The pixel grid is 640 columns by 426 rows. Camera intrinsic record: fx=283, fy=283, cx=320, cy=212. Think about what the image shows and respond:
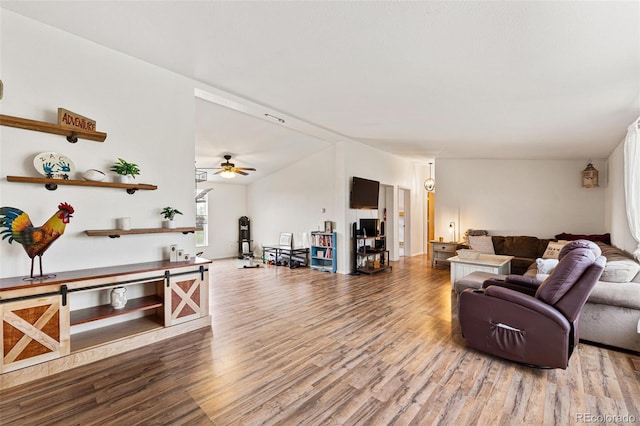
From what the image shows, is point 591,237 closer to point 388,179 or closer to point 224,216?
point 388,179

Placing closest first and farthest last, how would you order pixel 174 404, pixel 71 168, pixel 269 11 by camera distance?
pixel 174 404 < pixel 269 11 < pixel 71 168

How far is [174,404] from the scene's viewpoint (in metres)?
1.94

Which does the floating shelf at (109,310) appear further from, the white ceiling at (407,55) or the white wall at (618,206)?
the white wall at (618,206)

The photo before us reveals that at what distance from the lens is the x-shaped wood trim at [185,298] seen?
9.87ft

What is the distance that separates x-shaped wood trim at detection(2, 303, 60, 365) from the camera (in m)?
2.09

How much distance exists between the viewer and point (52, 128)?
2.48 meters

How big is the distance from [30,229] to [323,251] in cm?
504

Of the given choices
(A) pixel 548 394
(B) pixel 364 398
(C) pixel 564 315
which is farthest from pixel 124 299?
(C) pixel 564 315

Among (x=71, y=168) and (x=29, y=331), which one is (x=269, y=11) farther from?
(x=29, y=331)

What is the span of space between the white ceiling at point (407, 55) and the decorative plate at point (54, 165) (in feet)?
3.79

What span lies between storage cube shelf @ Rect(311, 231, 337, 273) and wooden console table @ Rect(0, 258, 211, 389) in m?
3.41

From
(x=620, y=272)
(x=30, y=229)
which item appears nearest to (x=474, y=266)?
(x=620, y=272)

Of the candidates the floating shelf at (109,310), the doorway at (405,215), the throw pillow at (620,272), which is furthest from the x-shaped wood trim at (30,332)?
the doorway at (405,215)

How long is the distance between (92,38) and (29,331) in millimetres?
2601
